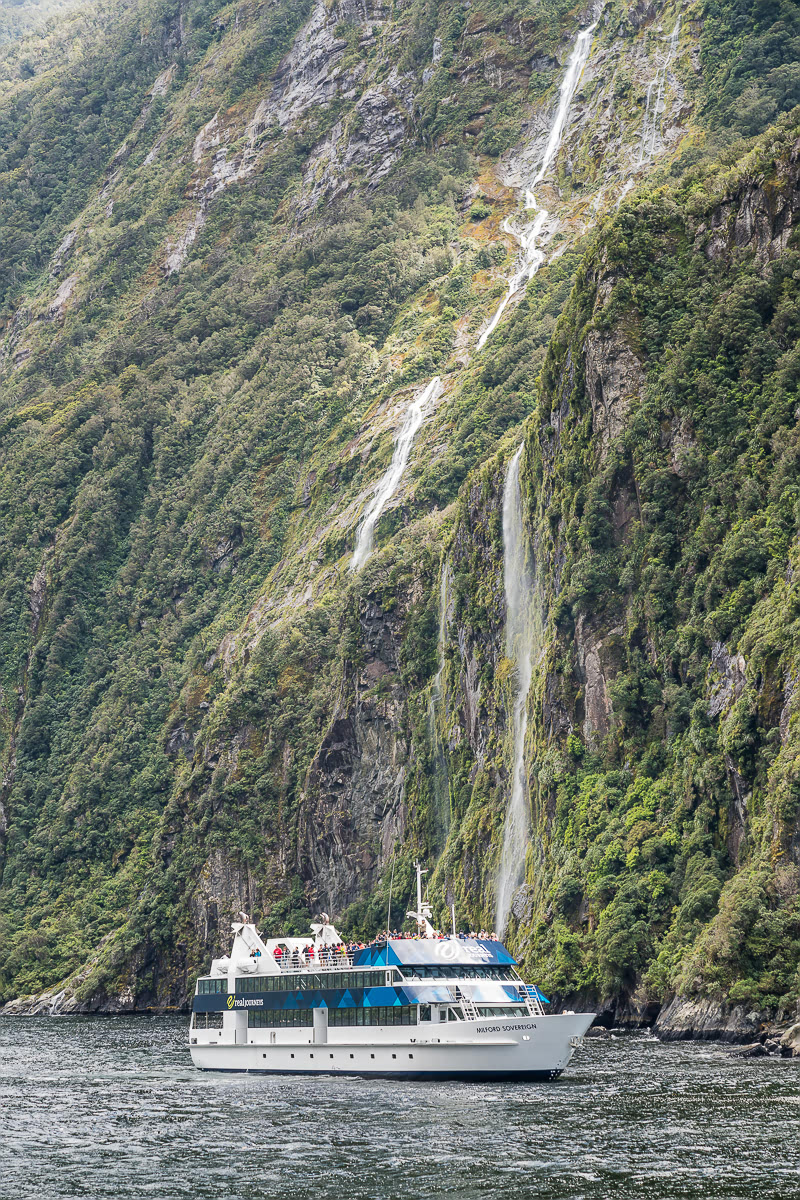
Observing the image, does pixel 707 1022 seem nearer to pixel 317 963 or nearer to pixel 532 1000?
pixel 532 1000

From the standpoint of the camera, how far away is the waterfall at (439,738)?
410 feet

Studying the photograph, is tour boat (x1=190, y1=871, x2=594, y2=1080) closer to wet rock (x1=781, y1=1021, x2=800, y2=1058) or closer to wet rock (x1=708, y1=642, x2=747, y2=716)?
wet rock (x1=781, y1=1021, x2=800, y2=1058)

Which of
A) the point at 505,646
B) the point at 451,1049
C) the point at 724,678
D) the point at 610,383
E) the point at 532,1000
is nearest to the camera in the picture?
the point at 451,1049

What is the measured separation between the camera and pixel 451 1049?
6169 cm

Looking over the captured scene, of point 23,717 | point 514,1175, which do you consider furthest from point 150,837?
point 514,1175

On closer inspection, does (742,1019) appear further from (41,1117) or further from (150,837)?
(150,837)

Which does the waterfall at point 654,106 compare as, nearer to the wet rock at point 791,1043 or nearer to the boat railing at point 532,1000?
the wet rock at point 791,1043

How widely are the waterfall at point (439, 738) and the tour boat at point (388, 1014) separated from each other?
49.7m

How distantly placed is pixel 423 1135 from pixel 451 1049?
12255 millimetres

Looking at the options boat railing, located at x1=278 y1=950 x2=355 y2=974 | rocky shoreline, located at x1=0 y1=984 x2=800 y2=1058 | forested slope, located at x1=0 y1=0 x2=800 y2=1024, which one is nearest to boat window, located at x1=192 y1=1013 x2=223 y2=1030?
boat railing, located at x1=278 y1=950 x2=355 y2=974

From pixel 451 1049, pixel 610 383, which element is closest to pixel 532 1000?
pixel 451 1049

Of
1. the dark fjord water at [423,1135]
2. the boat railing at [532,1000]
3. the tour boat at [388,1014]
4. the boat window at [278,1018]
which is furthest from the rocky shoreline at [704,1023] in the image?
the boat window at [278,1018]

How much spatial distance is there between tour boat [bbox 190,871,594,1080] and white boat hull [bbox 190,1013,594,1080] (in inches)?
1.8

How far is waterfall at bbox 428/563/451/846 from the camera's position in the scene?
410ft
